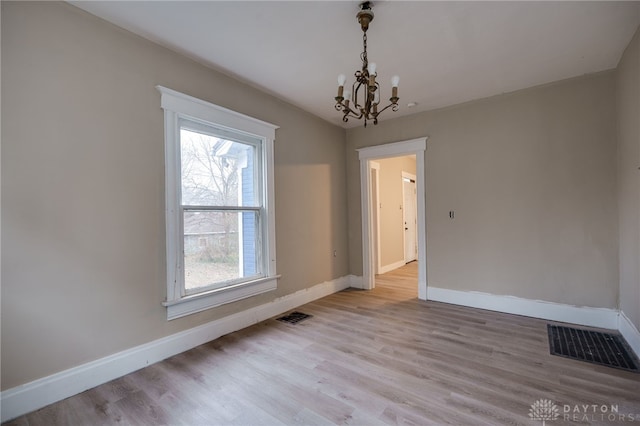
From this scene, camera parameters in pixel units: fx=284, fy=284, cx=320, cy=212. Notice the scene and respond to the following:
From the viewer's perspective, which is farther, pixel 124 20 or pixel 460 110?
pixel 460 110

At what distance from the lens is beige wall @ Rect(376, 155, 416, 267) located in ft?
20.1

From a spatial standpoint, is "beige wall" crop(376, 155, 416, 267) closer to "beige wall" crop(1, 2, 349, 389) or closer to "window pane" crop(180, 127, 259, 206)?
"window pane" crop(180, 127, 259, 206)

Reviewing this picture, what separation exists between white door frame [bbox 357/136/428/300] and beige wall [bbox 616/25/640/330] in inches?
77.5

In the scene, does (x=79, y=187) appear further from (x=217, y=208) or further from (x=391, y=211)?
(x=391, y=211)

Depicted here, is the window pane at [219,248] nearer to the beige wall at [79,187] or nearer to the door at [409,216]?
the beige wall at [79,187]

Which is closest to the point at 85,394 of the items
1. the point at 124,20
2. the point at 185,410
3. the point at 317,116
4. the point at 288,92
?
the point at 185,410

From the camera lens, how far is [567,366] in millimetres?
2283

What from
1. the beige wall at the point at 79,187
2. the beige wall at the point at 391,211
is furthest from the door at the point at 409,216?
the beige wall at the point at 79,187

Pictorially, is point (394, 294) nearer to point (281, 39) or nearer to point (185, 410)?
point (185, 410)

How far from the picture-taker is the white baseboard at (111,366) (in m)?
1.78

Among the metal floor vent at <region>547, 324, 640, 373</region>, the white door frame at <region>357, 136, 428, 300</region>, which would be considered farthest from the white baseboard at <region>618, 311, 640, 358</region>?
the white door frame at <region>357, 136, 428, 300</region>

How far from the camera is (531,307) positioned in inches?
134

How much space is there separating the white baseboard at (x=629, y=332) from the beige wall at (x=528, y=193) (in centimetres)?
23

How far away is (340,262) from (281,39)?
3344 mm
